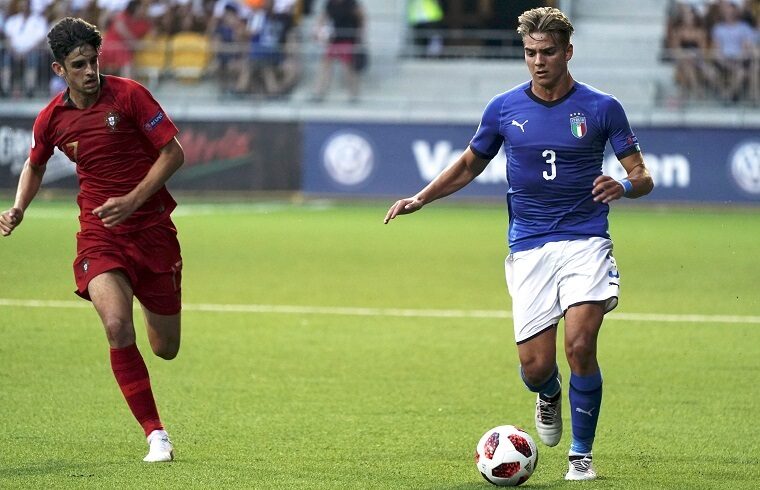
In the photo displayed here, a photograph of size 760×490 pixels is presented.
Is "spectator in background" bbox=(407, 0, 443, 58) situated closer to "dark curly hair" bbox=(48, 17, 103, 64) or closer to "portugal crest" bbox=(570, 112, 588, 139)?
"dark curly hair" bbox=(48, 17, 103, 64)

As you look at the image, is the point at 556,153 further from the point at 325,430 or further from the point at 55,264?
the point at 55,264

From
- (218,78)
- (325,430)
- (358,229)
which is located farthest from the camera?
(218,78)

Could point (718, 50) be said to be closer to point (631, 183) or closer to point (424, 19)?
point (424, 19)

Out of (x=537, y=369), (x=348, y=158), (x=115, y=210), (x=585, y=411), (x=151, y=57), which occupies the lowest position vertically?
(x=348, y=158)

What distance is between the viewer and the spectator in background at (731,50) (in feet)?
82.1

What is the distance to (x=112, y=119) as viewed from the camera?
6.75 metres

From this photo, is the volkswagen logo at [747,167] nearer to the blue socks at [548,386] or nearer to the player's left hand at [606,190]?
the blue socks at [548,386]

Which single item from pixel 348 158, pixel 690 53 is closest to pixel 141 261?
pixel 348 158

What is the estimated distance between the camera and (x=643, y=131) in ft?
76.5

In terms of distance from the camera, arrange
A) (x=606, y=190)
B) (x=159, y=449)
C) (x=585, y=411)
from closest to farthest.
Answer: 1. (x=606, y=190)
2. (x=585, y=411)
3. (x=159, y=449)

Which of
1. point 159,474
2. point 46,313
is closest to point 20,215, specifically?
point 159,474

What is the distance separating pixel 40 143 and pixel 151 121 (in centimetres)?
61

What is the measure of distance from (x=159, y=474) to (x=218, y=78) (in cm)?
2131

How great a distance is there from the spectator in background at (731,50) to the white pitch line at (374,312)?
13.9m
